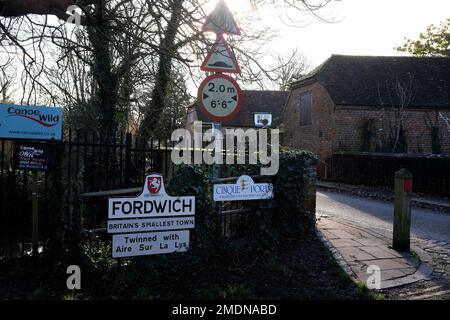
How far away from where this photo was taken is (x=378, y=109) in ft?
69.9

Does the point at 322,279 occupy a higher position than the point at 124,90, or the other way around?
the point at 124,90

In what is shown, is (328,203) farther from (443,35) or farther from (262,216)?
(443,35)

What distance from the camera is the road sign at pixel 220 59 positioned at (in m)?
5.39

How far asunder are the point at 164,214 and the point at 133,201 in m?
0.43

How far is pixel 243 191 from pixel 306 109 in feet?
64.2

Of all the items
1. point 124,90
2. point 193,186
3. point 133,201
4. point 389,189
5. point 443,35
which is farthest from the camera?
point 443,35

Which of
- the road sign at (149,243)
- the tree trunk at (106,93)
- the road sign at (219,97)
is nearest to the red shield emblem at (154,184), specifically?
the road sign at (149,243)

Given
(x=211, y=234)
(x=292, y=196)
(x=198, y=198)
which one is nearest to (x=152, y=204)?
(x=198, y=198)

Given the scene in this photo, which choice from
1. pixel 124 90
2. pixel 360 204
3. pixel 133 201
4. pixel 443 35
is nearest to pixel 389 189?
pixel 360 204

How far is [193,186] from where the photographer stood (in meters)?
5.32

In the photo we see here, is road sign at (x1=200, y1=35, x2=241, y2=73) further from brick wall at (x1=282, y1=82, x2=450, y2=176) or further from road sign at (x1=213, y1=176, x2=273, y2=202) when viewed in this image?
brick wall at (x1=282, y1=82, x2=450, y2=176)

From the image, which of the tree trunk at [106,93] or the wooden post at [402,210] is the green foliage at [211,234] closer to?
the wooden post at [402,210]

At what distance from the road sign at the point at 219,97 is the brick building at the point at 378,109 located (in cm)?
1582

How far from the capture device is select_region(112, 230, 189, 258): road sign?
4852 millimetres
